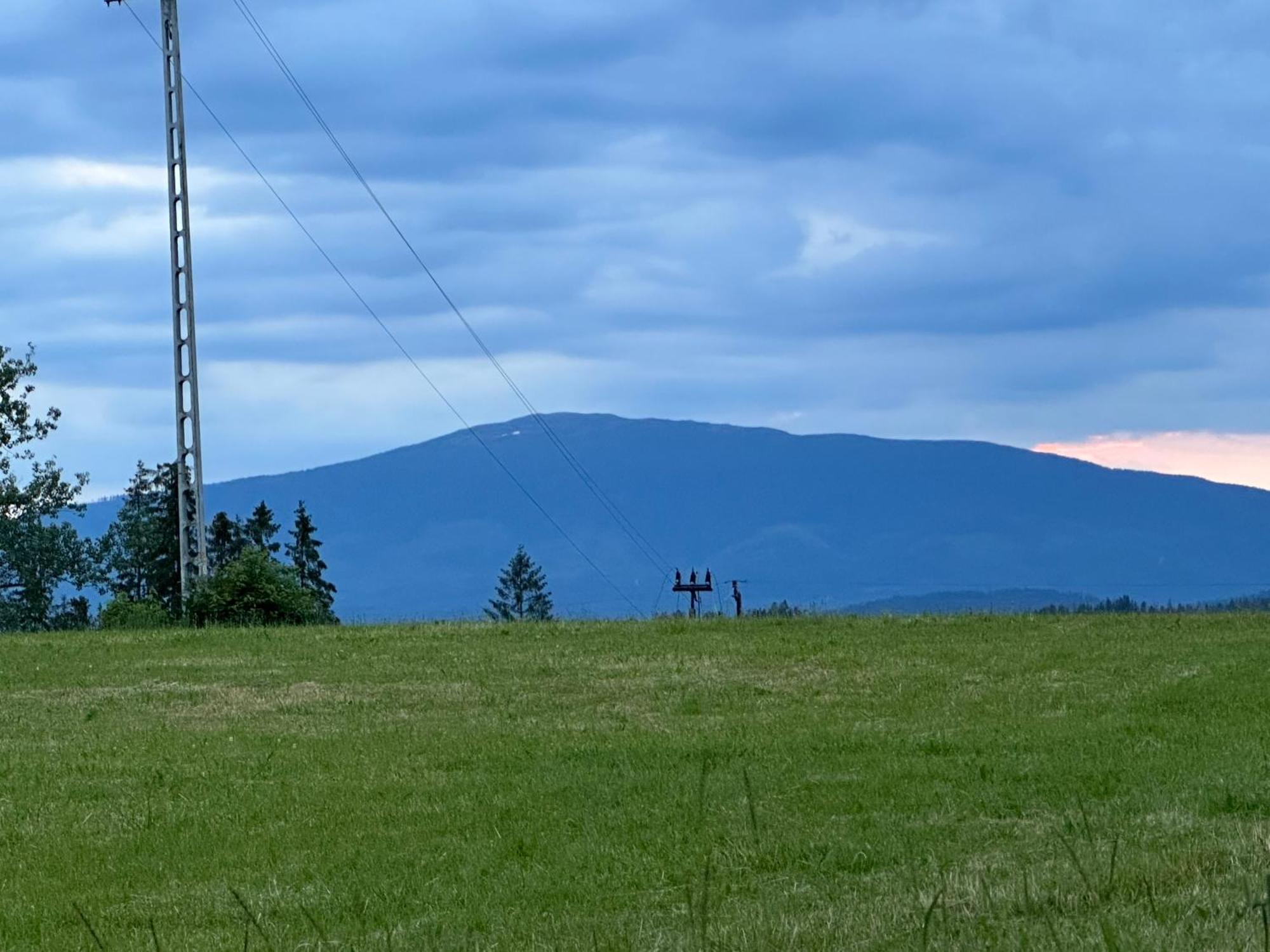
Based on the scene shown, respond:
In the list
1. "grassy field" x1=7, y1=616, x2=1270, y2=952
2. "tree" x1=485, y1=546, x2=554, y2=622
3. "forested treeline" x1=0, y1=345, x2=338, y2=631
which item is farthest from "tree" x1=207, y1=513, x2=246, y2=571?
"tree" x1=485, y1=546, x2=554, y2=622

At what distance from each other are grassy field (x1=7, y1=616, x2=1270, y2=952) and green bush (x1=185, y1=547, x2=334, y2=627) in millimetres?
7970

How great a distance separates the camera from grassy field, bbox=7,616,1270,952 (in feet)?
31.0

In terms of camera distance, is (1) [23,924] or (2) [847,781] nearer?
(1) [23,924]

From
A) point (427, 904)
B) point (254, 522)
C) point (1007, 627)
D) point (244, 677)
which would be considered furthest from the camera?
point (254, 522)

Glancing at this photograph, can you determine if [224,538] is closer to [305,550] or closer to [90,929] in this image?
[305,550]

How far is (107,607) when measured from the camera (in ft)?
130

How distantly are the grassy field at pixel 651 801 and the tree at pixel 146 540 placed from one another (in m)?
44.8

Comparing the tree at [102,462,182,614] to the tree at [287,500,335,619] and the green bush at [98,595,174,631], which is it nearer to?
the tree at [287,500,335,619]

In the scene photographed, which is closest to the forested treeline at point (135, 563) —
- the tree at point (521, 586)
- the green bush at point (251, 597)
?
the green bush at point (251, 597)

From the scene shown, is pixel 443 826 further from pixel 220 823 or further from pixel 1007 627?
pixel 1007 627

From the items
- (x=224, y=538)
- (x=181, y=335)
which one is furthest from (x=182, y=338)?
(x=224, y=538)

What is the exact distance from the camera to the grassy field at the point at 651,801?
945cm

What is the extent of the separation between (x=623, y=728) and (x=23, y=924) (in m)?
9.68

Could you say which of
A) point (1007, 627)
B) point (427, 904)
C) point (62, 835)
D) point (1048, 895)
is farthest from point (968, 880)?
point (1007, 627)
